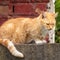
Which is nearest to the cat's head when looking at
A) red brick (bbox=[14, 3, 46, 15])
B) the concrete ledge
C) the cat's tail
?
the concrete ledge

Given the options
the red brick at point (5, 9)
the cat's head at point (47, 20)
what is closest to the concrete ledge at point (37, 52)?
the cat's head at point (47, 20)

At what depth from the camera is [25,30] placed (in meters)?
5.32

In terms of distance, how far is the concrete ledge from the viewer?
483 centimetres

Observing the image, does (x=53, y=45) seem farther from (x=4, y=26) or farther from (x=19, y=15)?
(x=19, y=15)

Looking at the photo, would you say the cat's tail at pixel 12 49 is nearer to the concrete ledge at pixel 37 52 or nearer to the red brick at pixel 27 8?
the concrete ledge at pixel 37 52

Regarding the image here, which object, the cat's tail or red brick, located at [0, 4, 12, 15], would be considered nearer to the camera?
the cat's tail

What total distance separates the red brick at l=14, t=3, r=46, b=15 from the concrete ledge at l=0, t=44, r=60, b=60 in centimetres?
130

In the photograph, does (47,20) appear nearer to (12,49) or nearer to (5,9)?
(12,49)

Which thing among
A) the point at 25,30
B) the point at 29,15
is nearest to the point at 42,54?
the point at 25,30

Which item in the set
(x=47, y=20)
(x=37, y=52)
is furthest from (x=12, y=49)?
(x=47, y=20)

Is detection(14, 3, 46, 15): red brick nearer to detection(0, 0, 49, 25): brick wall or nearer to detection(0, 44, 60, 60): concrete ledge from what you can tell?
detection(0, 0, 49, 25): brick wall

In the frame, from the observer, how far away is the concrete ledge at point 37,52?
Result: 15.8ft

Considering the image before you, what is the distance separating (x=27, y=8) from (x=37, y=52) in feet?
4.55

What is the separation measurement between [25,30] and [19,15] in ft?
2.75
